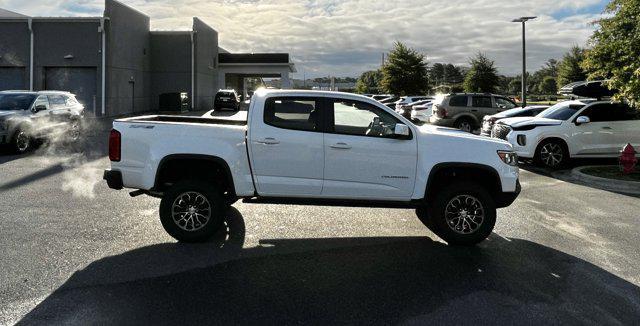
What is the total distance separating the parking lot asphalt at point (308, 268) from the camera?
14.0ft

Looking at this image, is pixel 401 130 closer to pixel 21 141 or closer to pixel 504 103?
pixel 21 141

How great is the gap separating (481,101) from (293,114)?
15944 mm

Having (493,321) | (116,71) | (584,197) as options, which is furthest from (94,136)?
(493,321)

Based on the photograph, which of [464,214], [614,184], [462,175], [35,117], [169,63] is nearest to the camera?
[464,214]

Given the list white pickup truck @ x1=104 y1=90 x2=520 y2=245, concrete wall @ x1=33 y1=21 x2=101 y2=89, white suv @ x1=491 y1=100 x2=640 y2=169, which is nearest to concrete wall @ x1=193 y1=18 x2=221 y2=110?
concrete wall @ x1=33 y1=21 x2=101 y2=89

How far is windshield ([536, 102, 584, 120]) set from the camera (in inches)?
528

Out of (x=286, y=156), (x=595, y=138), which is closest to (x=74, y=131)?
(x=286, y=156)

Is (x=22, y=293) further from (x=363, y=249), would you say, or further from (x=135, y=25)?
A: (x=135, y=25)

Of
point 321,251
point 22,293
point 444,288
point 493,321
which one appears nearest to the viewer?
point 493,321

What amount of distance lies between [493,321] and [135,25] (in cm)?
3554

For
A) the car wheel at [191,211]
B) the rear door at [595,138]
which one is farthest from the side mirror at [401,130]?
the rear door at [595,138]

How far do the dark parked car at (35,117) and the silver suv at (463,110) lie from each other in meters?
12.7

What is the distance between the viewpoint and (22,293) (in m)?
4.53

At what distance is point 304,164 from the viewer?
20.2 ft
